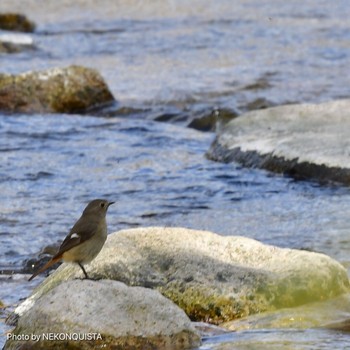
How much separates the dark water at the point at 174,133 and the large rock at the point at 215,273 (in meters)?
0.34

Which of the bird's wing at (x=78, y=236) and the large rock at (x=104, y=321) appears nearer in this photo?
the large rock at (x=104, y=321)

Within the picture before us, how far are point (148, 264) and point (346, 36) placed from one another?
874 cm

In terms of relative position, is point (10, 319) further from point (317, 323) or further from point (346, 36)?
point (346, 36)

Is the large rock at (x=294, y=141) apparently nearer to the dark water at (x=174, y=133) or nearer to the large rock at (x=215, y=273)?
the dark water at (x=174, y=133)

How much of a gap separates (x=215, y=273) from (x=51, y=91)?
5822 mm

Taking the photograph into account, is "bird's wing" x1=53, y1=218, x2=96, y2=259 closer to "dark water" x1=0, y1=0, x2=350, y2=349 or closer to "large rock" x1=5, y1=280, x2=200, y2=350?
"large rock" x1=5, y1=280, x2=200, y2=350

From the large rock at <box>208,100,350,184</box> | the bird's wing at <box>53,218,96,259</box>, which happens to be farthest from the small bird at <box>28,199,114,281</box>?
the large rock at <box>208,100,350,184</box>

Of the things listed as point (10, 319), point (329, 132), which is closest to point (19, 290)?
point (10, 319)

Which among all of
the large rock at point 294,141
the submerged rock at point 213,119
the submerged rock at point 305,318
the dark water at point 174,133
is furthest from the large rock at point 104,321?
the submerged rock at point 213,119

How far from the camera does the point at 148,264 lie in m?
5.59

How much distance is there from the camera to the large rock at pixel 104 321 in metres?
4.70

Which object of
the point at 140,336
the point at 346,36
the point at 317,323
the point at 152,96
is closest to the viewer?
the point at 140,336

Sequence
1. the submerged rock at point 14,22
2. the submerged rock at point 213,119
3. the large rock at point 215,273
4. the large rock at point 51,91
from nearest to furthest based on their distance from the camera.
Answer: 1. the large rock at point 215,273
2. the submerged rock at point 213,119
3. the large rock at point 51,91
4. the submerged rock at point 14,22

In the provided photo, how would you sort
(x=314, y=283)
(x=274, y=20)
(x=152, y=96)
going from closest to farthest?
(x=314, y=283)
(x=152, y=96)
(x=274, y=20)
